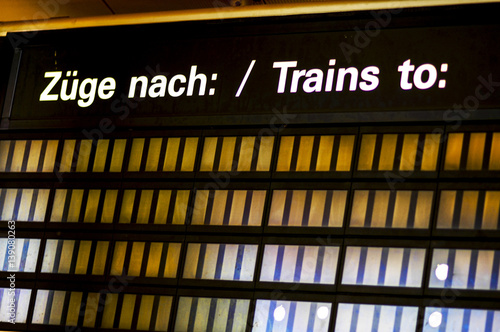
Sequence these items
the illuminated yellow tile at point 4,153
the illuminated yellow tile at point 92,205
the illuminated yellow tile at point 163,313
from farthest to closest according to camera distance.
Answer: the illuminated yellow tile at point 4,153 < the illuminated yellow tile at point 92,205 < the illuminated yellow tile at point 163,313

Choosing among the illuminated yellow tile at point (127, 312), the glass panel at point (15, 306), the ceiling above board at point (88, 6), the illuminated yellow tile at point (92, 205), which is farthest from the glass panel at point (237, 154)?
the ceiling above board at point (88, 6)

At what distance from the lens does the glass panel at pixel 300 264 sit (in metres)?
7.53

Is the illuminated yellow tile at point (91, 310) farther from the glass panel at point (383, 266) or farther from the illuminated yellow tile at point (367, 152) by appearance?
the illuminated yellow tile at point (367, 152)

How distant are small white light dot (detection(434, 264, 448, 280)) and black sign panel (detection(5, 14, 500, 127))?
127 cm

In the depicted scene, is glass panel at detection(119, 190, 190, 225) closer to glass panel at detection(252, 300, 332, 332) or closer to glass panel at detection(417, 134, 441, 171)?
glass panel at detection(252, 300, 332, 332)

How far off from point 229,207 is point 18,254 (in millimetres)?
2021

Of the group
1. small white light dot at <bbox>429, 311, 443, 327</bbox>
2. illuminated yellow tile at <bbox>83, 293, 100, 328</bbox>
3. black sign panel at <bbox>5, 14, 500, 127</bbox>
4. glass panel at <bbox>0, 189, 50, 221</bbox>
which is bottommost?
illuminated yellow tile at <bbox>83, 293, 100, 328</bbox>

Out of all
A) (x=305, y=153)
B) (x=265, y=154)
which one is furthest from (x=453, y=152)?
(x=265, y=154)

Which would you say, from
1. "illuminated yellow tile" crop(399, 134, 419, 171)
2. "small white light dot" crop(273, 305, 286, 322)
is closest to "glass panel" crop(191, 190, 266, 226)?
"small white light dot" crop(273, 305, 286, 322)

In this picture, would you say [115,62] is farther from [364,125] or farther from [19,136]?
[364,125]

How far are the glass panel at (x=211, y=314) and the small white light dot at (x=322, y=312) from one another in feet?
1.93

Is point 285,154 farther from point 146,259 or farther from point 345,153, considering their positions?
point 146,259

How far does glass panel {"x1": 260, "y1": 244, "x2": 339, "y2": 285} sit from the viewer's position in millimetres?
7531

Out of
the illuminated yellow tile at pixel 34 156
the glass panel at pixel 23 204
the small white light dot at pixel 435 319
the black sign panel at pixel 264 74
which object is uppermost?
the black sign panel at pixel 264 74
